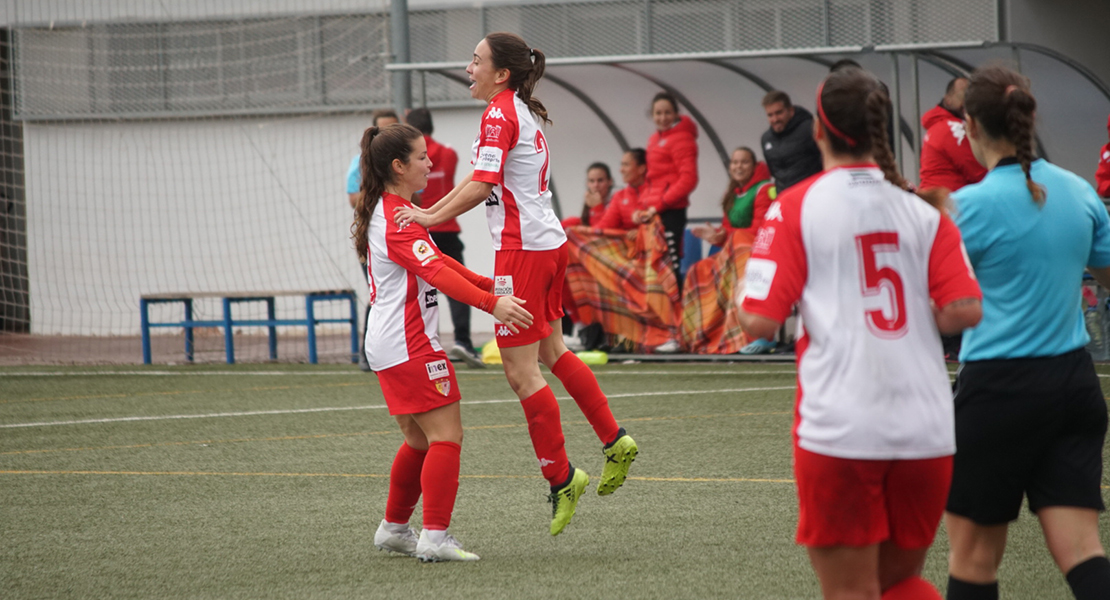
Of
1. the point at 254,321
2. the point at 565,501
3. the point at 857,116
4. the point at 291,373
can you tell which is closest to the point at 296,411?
the point at 291,373

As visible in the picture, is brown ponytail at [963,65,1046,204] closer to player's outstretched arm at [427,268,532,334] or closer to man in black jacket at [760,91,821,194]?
player's outstretched arm at [427,268,532,334]

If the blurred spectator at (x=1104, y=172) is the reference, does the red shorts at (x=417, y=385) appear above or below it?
below

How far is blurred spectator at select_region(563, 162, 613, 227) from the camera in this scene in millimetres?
11484

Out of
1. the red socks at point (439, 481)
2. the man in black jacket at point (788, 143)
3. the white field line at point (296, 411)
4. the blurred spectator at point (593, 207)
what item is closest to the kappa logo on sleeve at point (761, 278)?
the red socks at point (439, 481)

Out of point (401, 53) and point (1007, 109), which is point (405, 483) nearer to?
point (1007, 109)

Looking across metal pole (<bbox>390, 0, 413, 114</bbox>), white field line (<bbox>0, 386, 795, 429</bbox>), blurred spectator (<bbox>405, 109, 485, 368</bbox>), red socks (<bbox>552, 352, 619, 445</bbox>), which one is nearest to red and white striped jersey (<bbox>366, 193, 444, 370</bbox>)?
red socks (<bbox>552, 352, 619, 445</bbox>)

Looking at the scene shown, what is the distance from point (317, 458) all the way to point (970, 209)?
4154 mm

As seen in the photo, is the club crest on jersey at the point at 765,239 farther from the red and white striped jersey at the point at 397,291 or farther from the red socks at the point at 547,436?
the red socks at the point at 547,436

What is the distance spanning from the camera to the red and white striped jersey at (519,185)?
15.7 feet

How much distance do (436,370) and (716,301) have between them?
658cm

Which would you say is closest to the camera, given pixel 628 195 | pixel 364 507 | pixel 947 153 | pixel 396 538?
pixel 396 538

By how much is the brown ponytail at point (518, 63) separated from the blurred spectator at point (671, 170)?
19.0 ft

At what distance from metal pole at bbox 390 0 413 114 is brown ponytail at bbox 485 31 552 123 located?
6.76 meters

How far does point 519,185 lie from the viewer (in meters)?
4.84
